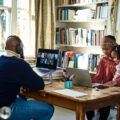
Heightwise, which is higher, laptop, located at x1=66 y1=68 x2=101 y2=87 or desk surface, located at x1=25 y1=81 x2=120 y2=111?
laptop, located at x1=66 y1=68 x2=101 y2=87

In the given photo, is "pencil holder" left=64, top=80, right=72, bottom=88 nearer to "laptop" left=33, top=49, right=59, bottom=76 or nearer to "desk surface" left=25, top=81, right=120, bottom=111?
"desk surface" left=25, top=81, right=120, bottom=111

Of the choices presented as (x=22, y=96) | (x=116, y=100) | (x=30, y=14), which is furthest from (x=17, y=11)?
(x=116, y=100)

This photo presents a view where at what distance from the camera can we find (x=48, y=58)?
9.87 feet

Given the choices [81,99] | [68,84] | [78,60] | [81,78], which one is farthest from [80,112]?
[78,60]

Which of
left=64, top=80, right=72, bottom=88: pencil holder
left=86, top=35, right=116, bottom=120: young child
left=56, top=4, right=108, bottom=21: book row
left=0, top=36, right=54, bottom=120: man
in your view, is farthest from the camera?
left=56, top=4, right=108, bottom=21: book row

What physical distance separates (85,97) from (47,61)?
39.6 inches

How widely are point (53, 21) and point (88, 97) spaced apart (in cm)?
248

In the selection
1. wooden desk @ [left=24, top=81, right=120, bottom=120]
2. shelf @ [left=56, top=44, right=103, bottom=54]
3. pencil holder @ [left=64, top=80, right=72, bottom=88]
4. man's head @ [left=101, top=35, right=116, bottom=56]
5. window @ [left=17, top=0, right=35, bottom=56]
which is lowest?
wooden desk @ [left=24, top=81, right=120, bottom=120]

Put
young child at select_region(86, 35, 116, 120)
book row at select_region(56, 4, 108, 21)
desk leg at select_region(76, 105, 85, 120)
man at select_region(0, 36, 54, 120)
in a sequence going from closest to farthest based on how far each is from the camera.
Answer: desk leg at select_region(76, 105, 85, 120) < man at select_region(0, 36, 54, 120) < young child at select_region(86, 35, 116, 120) < book row at select_region(56, 4, 108, 21)

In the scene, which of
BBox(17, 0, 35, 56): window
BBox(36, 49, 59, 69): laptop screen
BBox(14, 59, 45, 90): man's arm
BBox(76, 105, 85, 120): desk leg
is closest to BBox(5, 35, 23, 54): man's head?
BBox(14, 59, 45, 90): man's arm

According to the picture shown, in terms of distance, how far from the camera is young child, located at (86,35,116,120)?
307 cm

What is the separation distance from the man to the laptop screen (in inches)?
24.2

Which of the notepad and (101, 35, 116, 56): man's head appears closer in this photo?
the notepad

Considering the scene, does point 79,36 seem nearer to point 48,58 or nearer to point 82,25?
point 82,25
